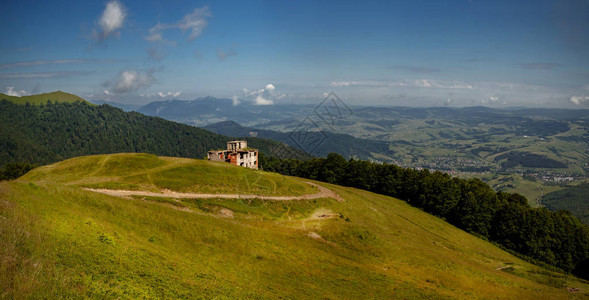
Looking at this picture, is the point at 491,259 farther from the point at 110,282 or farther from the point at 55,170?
the point at 55,170

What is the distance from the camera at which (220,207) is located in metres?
44.1

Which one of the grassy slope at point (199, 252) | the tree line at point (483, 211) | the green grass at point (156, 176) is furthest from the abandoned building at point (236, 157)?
the grassy slope at point (199, 252)

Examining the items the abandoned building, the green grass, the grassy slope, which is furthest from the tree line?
the green grass

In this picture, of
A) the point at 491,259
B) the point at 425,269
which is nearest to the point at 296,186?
the point at 425,269

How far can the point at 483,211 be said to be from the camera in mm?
75562

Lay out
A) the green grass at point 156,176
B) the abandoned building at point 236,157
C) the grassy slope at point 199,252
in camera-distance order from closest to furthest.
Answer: the grassy slope at point 199,252 < the green grass at point 156,176 < the abandoned building at point 236,157

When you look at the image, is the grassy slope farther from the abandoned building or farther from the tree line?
the abandoned building

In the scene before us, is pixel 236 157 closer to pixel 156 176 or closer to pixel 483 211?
pixel 156 176

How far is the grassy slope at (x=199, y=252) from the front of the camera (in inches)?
617

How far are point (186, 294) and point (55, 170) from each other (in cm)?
5180

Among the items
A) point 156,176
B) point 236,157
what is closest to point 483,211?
point 236,157

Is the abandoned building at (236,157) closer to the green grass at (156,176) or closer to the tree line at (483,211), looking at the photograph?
the green grass at (156,176)

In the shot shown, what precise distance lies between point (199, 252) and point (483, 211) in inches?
3041

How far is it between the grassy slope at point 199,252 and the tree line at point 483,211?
2410 centimetres
